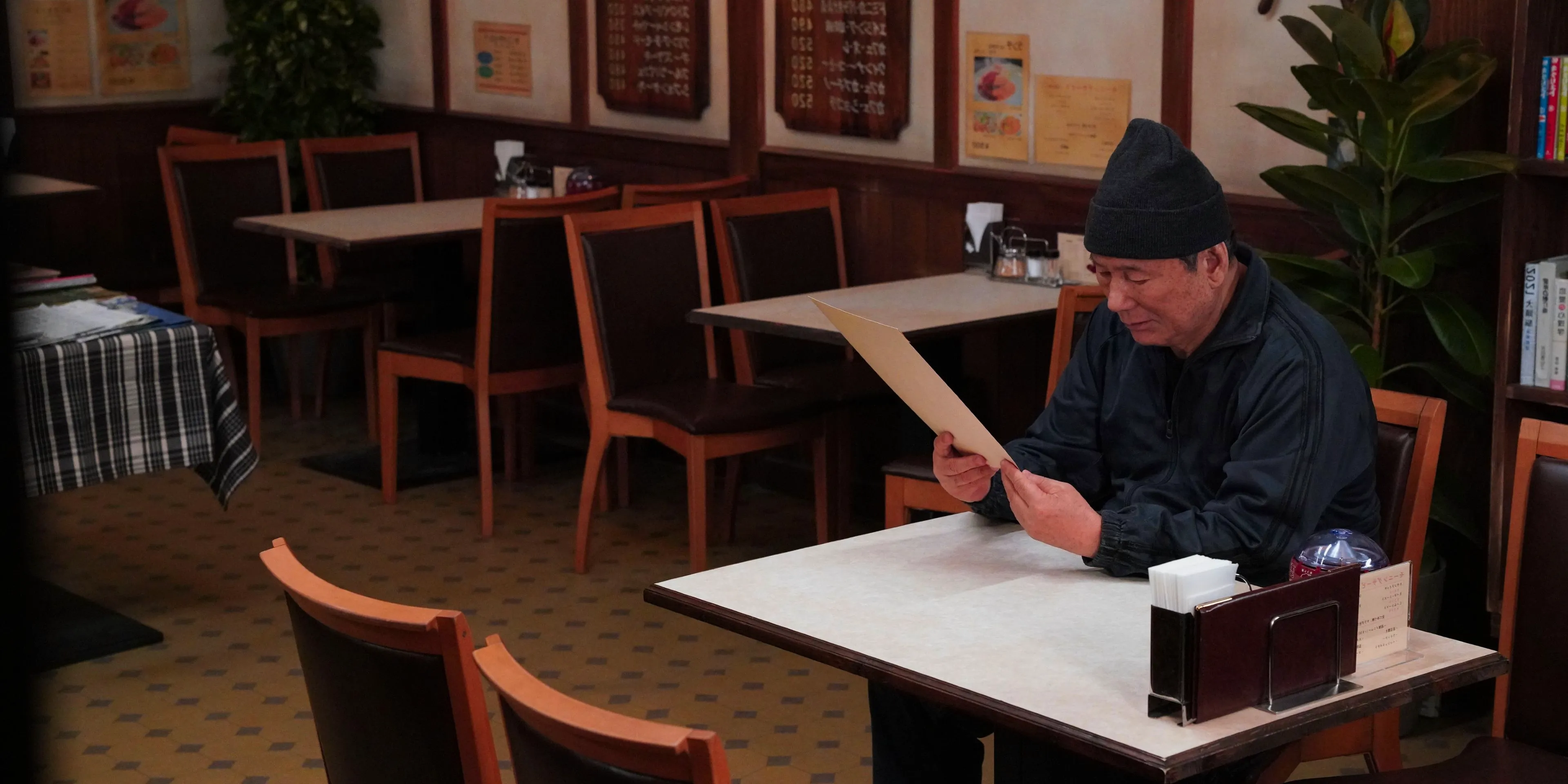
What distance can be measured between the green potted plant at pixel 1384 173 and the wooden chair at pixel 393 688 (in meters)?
2.34

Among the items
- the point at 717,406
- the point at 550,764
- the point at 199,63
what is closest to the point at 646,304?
the point at 717,406

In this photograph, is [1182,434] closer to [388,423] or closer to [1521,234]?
[1521,234]

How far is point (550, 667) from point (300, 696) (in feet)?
1.85

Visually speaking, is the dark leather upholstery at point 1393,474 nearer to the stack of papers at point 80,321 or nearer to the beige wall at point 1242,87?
the beige wall at point 1242,87

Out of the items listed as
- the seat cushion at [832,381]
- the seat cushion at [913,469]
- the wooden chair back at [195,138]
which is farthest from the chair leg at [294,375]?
the seat cushion at [913,469]

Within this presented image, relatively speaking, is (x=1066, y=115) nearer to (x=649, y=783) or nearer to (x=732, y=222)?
(x=732, y=222)

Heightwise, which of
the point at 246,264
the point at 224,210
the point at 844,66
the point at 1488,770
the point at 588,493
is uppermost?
the point at 844,66

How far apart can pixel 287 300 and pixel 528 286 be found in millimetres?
1422

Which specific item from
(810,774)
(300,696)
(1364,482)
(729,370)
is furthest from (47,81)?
(1364,482)

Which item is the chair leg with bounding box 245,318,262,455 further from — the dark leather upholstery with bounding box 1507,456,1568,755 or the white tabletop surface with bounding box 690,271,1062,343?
the dark leather upholstery with bounding box 1507,456,1568,755

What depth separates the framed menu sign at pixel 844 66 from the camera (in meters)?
5.00

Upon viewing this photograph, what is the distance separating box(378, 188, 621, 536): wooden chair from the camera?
189 inches

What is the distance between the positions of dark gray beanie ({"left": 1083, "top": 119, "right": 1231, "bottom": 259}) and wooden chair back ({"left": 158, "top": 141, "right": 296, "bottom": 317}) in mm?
4473

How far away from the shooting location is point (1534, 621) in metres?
2.21
